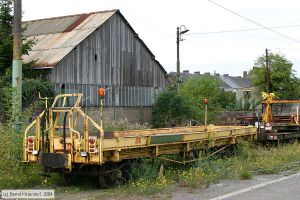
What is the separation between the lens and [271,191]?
10008mm

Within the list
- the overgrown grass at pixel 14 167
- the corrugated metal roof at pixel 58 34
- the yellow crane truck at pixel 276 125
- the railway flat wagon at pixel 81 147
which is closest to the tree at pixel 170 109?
the corrugated metal roof at pixel 58 34

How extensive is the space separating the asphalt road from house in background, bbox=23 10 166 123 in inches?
732

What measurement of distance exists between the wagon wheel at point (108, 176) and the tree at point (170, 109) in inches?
840

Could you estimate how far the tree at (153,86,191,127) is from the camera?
32.9m

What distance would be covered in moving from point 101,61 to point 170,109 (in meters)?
5.99

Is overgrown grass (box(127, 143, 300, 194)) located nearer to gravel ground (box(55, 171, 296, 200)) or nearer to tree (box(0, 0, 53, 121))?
gravel ground (box(55, 171, 296, 200))

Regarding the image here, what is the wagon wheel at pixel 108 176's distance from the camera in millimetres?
10469

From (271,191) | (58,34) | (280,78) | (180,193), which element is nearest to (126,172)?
(180,193)

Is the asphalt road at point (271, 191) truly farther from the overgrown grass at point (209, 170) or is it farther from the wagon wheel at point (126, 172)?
the wagon wheel at point (126, 172)

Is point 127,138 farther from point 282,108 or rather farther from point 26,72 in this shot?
point 26,72

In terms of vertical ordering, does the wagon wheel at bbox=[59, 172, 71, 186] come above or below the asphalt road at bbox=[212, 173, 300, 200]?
above

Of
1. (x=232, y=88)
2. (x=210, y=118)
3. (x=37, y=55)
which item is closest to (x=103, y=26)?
(x=37, y=55)

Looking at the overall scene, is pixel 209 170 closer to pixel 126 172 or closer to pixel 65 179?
pixel 126 172

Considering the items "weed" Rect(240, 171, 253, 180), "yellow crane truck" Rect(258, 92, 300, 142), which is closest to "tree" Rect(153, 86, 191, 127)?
"yellow crane truck" Rect(258, 92, 300, 142)
